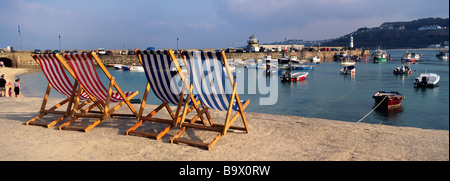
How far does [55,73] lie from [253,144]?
358 cm

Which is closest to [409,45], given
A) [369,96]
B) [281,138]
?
[369,96]

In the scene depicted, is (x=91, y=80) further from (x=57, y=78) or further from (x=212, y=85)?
(x=212, y=85)

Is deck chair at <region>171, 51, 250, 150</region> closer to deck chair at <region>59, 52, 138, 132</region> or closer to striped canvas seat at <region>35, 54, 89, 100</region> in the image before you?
deck chair at <region>59, 52, 138, 132</region>

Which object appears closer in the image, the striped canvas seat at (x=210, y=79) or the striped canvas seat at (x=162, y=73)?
the striped canvas seat at (x=210, y=79)

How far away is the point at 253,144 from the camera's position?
12.6 feet

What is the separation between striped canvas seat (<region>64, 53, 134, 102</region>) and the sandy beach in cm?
59

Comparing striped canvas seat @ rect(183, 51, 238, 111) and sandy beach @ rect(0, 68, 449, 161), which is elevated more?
striped canvas seat @ rect(183, 51, 238, 111)

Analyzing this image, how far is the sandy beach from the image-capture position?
3.37m

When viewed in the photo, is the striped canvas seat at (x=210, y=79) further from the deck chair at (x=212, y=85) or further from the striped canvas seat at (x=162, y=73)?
the striped canvas seat at (x=162, y=73)

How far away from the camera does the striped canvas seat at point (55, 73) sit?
4844 mm

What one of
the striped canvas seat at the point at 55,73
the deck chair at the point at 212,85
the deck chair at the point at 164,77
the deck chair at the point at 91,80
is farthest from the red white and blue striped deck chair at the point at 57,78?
the deck chair at the point at 212,85

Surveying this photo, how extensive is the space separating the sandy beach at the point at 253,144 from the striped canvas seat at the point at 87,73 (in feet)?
1.92

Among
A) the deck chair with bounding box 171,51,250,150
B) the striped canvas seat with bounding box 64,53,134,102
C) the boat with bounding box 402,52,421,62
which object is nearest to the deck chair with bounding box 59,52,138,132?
the striped canvas seat with bounding box 64,53,134,102
